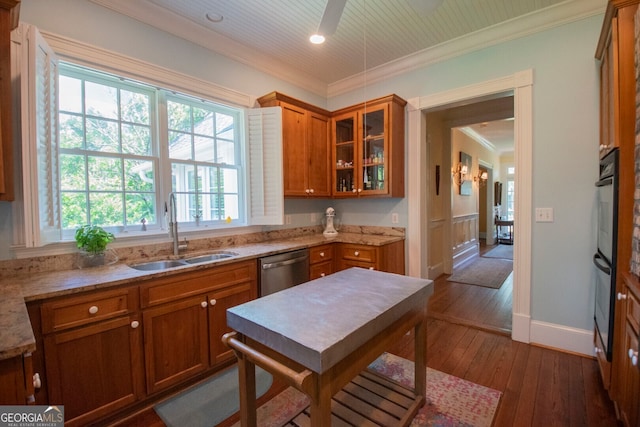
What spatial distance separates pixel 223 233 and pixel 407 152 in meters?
2.17

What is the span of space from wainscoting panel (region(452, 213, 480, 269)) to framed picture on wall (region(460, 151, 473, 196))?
510mm

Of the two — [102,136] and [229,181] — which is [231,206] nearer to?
[229,181]

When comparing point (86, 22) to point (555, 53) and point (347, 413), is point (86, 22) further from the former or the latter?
point (555, 53)

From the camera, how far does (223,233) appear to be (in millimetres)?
2791

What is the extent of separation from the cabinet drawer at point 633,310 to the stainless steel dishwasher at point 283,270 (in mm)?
2152

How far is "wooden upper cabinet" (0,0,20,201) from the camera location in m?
1.42

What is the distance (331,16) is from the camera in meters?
1.46

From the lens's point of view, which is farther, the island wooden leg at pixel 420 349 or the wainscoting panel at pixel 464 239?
the wainscoting panel at pixel 464 239

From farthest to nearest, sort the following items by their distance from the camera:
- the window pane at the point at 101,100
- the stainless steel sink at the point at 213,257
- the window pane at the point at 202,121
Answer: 1. the window pane at the point at 202,121
2. the stainless steel sink at the point at 213,257
3. the window pane at the point at 101,100

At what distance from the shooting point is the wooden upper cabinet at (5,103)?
1415 mm

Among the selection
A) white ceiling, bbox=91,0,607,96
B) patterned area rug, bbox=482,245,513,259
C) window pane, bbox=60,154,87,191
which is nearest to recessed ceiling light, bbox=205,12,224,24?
white ceiling, bbox=91,0,607,96

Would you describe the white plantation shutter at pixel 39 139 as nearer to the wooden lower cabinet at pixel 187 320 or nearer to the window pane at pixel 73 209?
the window pane at pixel 73 209

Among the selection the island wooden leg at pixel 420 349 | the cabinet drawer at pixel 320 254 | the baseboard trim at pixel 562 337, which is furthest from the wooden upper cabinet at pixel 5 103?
the baseboard trim at pixel 562 337

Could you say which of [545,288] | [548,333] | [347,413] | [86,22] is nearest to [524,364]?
[548,333]
